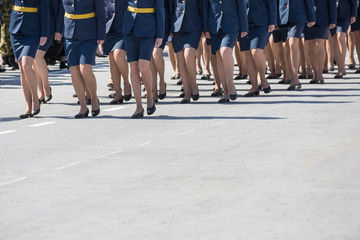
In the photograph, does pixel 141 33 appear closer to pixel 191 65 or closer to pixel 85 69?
pixel 85 69

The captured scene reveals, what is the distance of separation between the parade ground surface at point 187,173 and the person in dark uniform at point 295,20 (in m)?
2.03

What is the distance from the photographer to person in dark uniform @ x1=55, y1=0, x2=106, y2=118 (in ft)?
39.9

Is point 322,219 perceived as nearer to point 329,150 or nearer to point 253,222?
point 253,222

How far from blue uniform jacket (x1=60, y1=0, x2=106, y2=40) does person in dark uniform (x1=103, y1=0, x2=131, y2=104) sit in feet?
4.96

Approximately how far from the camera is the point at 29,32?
12414 millimetres

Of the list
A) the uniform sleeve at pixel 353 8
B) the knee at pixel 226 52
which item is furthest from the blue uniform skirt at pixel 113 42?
the uniform sleeve at pixel 353 8

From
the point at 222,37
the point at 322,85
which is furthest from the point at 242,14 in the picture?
the point at 322,85

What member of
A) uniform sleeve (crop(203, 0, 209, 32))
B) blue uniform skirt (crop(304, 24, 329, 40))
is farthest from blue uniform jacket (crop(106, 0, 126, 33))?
blue uniform skirt (crop(304, 24, 329, 40))

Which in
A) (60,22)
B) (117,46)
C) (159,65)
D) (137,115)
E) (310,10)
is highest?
(60,22)

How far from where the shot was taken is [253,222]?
6234 mm

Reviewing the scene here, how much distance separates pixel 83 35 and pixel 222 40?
7.42 ft

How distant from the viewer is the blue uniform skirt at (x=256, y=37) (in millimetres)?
14211

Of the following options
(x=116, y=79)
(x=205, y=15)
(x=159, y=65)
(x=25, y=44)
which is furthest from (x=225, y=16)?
(x=25, y=44)

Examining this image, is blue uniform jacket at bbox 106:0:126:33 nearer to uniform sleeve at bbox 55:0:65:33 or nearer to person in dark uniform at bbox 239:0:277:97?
uniform sleeve at bbox 55:0:65:33
